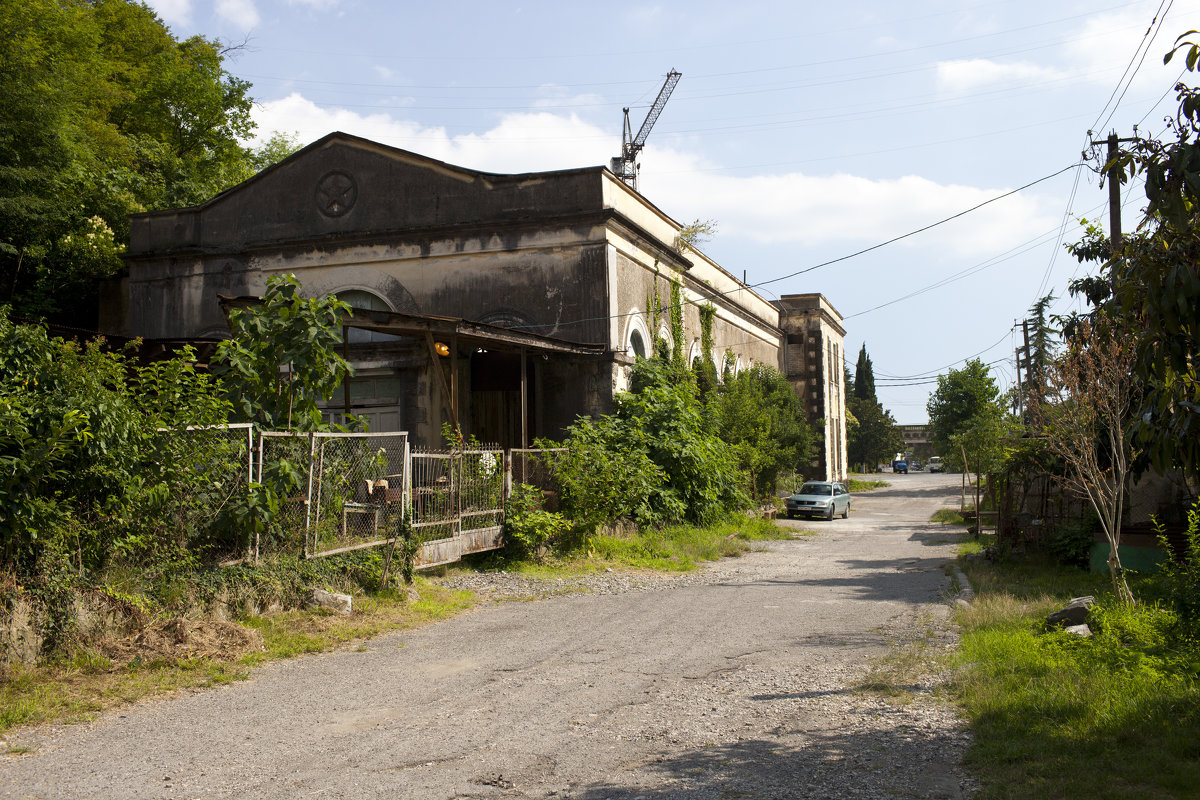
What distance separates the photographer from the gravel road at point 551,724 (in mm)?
5277

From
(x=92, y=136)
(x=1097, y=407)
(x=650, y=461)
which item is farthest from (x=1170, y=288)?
(x=92, y=136)

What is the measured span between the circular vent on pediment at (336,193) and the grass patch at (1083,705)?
18346mm

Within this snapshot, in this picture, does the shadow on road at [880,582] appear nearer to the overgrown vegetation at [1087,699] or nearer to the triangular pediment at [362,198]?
the overgrown vegetation at [1087,699]

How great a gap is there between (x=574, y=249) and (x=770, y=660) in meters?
14.3

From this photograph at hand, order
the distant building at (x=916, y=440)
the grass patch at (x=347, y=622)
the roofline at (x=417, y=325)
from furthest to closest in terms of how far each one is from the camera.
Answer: the distant building at (x=916, y=440)
the roofline at (x=417, y=325)
the grass patch at (x=347, y=622)

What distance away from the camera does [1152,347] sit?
4895 millimetres

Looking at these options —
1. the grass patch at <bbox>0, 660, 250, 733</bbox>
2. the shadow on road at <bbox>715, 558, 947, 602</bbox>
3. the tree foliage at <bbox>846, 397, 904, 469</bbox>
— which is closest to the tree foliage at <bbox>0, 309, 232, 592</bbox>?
the grass patch at <bbox>0, 660, 250, 733</bbox>

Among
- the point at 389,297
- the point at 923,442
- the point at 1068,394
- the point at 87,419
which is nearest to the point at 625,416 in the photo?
the point at 389,297

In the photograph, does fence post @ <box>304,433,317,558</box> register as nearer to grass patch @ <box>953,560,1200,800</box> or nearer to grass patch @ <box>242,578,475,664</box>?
grass patch @ <box>242,578,475,664</box>

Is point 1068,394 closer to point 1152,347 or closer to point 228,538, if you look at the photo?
point 1152,347

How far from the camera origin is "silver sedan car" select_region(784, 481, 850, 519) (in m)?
31.1

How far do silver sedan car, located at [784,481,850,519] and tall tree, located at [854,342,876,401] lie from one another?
61278 mm

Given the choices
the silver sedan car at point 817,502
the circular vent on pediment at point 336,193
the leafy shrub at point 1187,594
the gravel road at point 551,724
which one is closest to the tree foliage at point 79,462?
the gravel road at point 551,724

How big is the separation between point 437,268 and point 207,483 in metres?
13.8
